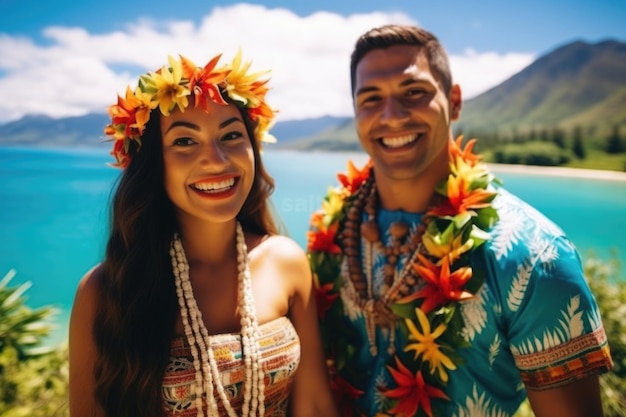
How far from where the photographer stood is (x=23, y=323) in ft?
16.8

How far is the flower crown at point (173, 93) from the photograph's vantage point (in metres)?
1.86

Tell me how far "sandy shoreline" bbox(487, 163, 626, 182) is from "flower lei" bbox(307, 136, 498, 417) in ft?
131

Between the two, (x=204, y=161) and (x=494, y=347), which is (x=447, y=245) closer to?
(x=494, y=347)

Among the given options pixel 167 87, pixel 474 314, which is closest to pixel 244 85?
pixel 167 87

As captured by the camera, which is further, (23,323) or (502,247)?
(23,323)

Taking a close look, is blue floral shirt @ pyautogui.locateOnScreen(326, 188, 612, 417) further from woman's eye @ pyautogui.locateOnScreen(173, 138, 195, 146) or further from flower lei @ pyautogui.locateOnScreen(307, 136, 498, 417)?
woman's eye @ pyautogui.locateOnScreen(173, 138, 195, 146)

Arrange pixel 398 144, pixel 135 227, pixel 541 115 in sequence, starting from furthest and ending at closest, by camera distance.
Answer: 1. pixel 541 115
2. pixel 398 144
3. pixel 135 227

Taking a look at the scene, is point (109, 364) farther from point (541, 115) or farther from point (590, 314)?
point (541, 115)

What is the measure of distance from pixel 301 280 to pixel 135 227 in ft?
Answer: 2.74

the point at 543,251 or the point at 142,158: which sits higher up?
the point at 142,158

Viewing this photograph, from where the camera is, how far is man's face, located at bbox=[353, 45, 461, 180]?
6.95 ft

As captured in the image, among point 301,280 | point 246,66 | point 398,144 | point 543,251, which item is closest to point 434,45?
point 398,144

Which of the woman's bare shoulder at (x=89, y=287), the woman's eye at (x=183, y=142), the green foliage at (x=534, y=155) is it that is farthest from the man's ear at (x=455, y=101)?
the green foliage at (x=534, y=155)

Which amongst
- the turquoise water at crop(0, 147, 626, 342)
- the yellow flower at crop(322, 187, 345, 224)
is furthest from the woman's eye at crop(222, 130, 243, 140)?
the turquoise water at crop(0, 147, 626, 342)
